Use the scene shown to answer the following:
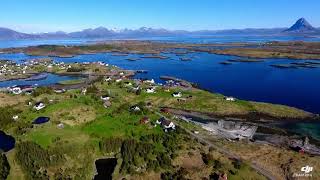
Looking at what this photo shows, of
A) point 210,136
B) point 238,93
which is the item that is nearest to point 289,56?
point 238,93

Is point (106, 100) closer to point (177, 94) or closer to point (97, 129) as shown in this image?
point (97, 129)

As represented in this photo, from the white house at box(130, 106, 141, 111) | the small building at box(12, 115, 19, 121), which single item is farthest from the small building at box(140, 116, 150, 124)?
the small building at box(12, 115, 19, 121)

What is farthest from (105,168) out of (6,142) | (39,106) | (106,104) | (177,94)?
(177,94)

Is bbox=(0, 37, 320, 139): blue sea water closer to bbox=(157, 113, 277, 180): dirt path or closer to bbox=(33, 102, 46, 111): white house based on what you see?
bbox=(157, 113, 277, 180): dirt path

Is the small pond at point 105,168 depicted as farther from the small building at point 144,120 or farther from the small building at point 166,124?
the small building at point 166,124

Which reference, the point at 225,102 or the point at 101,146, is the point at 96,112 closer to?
the point at 101,146

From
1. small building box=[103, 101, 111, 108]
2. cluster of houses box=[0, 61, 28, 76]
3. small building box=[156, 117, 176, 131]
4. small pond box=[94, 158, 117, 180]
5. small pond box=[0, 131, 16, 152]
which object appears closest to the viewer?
small pond box=[94, 158, 117, 180]
